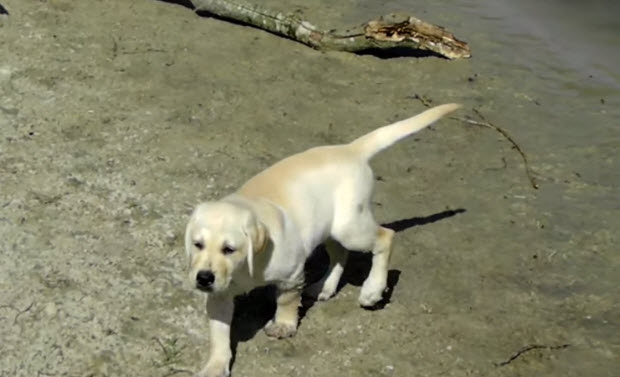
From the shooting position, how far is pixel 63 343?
4.58 m

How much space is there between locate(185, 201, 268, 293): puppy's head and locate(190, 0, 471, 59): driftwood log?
455 centimetres

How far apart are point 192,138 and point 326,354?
7.99ft

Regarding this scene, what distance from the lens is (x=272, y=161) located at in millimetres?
6520

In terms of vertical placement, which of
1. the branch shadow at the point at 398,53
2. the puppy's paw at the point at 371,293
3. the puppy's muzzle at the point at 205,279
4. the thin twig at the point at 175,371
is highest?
the puppy's muzzle at the point at 205,279

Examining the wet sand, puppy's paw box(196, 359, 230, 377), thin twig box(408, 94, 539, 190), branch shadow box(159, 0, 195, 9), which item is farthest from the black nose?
branch shadow box(159, 0, 195, 9)

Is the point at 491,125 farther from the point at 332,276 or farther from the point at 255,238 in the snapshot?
the point at 255,238

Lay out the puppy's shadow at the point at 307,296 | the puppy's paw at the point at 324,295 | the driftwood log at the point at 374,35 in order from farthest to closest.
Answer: the driftwood log at the point at 374,35, the puppy's paw at the point at 324,295, the puppy's shadow at the point at 307,296

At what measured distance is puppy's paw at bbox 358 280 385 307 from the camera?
5.01 metres

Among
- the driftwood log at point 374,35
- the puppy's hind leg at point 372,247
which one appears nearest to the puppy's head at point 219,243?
the puppy's hind leg at point 372,247

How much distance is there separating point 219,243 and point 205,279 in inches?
6.5

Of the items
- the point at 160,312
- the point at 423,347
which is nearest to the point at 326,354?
the point at 423,347

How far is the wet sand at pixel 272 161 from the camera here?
4.77 m

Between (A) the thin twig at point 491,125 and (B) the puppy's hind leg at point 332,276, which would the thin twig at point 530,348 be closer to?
(B) the puppy's hind leg at point 332,276

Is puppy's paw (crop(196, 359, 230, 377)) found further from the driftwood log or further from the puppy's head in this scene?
the driftwood log
